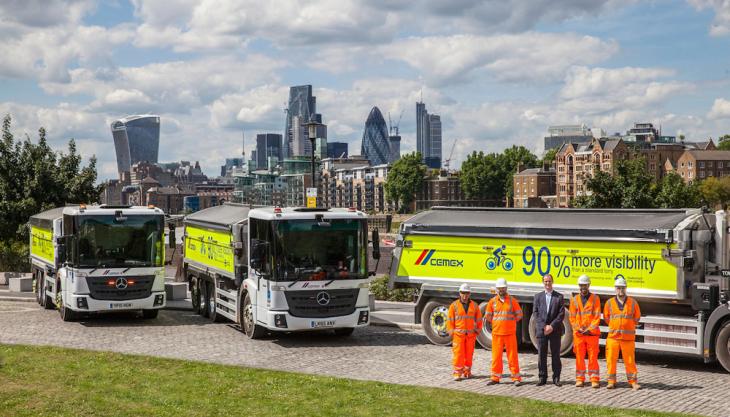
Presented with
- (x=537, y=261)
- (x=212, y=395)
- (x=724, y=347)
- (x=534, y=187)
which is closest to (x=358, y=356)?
(x=537, y=261)

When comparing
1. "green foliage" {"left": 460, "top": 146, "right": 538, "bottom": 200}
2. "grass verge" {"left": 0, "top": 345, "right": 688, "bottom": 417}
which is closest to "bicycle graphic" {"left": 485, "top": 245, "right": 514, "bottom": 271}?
"grass verge" {"left": 0, "top": 345, "right": 688, "bottom": 417}

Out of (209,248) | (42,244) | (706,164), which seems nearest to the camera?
(209,248)

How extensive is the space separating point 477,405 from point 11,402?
7.28 meters

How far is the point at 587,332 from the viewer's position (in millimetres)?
15453

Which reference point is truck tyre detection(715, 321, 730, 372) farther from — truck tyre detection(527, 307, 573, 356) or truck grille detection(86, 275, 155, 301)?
truck grille detection(86, 275, 155, 301)

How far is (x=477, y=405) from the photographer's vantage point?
1384cm

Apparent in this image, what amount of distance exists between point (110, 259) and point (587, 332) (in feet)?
44.7

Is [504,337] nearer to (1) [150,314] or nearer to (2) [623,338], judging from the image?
(2) [623,338]

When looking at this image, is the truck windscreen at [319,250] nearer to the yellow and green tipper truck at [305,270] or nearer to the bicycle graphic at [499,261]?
the yellow and green tipper truck at [305,270]

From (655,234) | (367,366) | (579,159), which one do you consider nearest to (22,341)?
(367,366)

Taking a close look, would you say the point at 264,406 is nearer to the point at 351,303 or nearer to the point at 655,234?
the point at 351,303

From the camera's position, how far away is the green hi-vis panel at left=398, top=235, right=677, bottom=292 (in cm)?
1756

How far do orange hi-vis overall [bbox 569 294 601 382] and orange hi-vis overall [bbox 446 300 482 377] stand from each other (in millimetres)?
1795

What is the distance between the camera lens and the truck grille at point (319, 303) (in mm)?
20062
